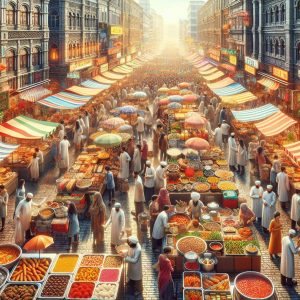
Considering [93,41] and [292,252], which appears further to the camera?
[93,41]

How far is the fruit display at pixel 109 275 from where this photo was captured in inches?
372

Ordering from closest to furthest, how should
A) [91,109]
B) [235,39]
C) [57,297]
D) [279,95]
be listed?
1. [57,297]
2. [279,95]
3. [91,109]
4. [235,39]

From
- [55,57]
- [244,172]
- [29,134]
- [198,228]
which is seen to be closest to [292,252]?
[198,228]

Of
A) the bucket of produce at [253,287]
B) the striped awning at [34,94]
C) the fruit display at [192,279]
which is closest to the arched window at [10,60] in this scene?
the striped awning at [34,94]

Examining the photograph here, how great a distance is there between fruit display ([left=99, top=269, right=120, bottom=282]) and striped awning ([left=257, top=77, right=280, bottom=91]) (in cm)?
2092

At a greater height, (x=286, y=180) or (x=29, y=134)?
(x=29, y=134)

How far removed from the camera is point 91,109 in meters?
30.2

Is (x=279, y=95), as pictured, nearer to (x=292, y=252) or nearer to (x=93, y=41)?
(x=292, y=252)

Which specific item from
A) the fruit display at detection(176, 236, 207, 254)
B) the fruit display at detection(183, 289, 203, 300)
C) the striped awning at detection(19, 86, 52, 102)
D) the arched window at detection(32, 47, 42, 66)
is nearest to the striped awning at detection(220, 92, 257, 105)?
the striped awning at detection(19, 86, 52, 102)

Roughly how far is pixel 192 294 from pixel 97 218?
4514 millimetres

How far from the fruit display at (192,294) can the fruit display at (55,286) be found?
294 cm

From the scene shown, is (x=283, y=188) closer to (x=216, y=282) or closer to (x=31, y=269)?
(x=216, y=282)

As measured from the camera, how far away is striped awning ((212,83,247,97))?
2914 centimetres

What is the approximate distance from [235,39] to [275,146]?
84.6ft
